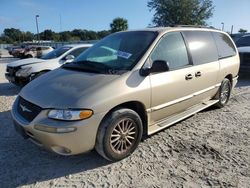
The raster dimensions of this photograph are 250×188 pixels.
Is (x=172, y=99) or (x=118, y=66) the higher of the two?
(x=118, y=66)

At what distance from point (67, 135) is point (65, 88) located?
686 mm

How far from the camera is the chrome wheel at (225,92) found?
609 cm

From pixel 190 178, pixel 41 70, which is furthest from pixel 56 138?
pixel 41 70

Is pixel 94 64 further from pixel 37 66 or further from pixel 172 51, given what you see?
pixel 37 66

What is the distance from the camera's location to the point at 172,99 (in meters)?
4.41

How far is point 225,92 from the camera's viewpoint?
6285 millimetres

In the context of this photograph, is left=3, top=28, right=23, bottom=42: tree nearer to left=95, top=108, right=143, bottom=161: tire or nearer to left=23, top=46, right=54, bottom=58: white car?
left=23, top=46, right=54, bottom=58: white car

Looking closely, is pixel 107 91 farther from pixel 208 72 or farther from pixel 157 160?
pixel 208 72

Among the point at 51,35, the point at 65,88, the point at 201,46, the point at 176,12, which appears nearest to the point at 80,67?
the point at 65,88

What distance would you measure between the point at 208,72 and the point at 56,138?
10.7 feet

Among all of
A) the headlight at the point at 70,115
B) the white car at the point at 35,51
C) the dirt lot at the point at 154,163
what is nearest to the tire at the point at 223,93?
the dirt lot at the point at 154,163

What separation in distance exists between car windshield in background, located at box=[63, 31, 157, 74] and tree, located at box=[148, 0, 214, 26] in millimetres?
27053

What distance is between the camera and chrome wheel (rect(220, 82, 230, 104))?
6094 mm

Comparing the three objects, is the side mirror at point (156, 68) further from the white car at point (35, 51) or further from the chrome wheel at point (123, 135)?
the white car at point (35, 51)
